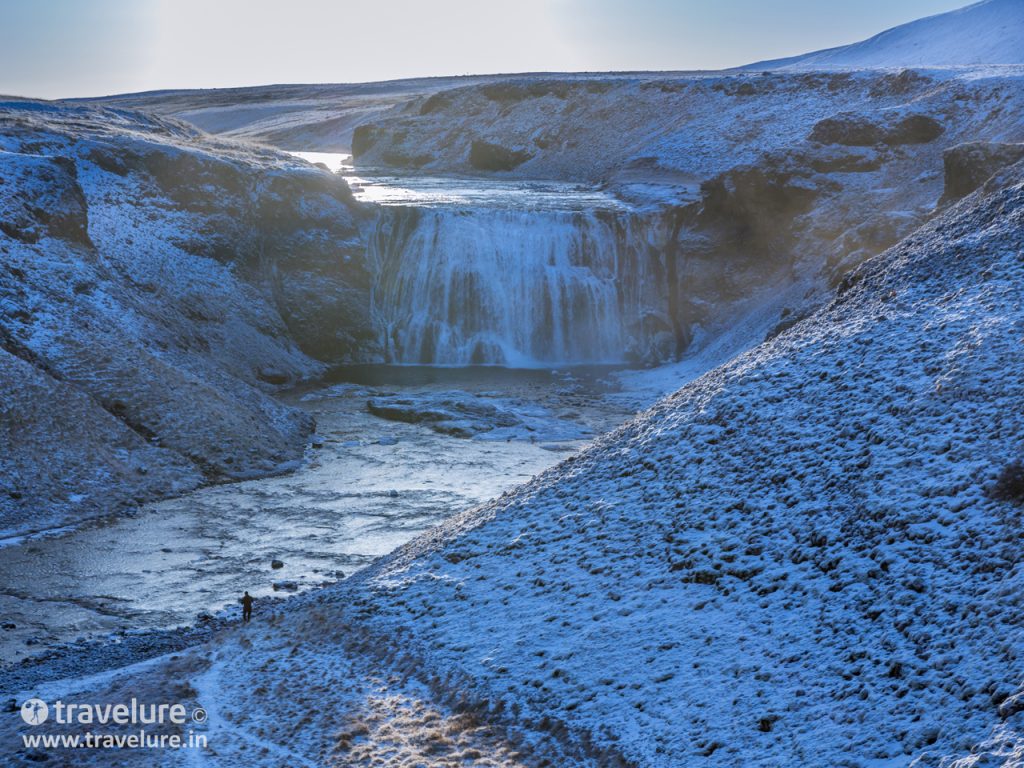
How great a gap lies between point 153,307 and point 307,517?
48.1 ft

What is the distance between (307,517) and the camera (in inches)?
1002

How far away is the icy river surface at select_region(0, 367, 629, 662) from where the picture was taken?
2005 centimetres

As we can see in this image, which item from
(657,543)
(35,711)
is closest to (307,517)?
(35,711)

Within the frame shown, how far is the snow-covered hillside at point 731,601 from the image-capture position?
1114 cm

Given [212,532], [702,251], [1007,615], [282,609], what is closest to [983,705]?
[1007,615]

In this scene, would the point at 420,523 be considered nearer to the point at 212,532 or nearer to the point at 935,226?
the point at 212,532

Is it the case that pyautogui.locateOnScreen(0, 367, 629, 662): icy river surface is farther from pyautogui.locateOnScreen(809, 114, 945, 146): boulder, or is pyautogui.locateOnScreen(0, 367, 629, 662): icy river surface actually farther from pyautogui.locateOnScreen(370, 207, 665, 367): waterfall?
pyautogui.locateOnScreen(809, 114, 945, 146): boulder

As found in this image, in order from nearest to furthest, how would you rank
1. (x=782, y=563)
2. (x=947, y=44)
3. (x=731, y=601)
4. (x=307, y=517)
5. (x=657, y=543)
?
(x=731, y=601) → (x=782, y=563) → (x=657, y=543) → (x=307, y=517) → (x=947, y=44)

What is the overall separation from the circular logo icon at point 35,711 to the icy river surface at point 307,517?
11.3ft

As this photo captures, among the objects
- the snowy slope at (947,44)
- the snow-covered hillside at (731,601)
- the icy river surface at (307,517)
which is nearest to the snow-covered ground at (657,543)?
the snow-covered hillside at (731,601)

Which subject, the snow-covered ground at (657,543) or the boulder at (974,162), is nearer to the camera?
the snow-covered ground at (657,543)

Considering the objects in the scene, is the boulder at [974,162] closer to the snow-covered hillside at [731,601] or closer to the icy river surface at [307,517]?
the snow-covered hillside at [731,601]

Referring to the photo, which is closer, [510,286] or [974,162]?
[974,162]

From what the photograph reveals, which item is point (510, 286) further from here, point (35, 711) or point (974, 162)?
point (35, 711)
